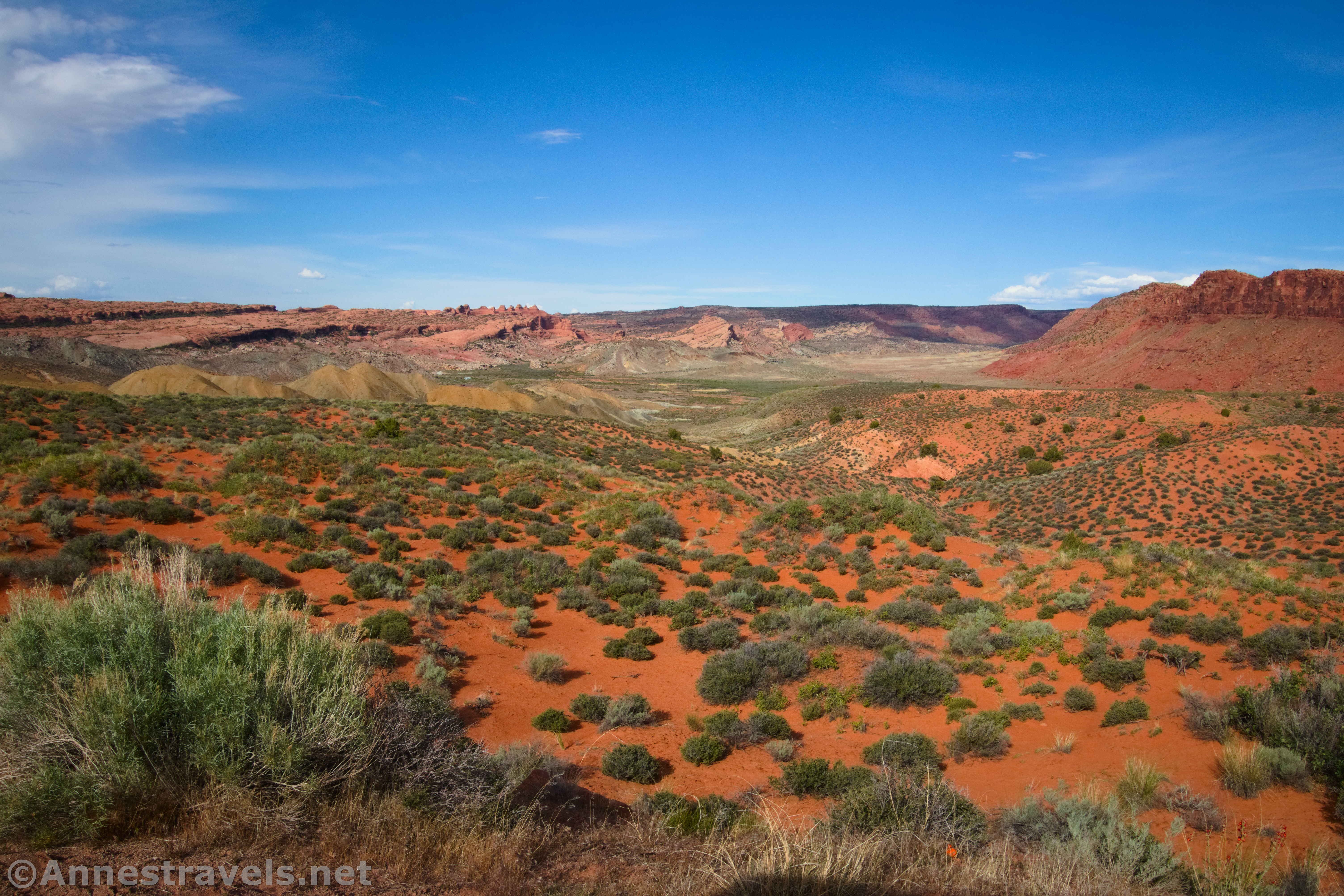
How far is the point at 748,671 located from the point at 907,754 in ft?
8.74

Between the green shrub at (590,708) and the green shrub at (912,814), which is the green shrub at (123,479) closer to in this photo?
the green shrub at (590,708)

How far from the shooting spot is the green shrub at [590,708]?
8516 mm

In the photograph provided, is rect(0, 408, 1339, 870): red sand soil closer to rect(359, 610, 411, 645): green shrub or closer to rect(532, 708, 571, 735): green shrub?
rect(532, 708, 571, 735): green shrub

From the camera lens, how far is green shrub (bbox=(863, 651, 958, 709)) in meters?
8.98

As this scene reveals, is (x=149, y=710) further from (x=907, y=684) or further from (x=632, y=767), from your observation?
(x=907, y=684)

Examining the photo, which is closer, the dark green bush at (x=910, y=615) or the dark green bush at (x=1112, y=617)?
the dark green bush at (x=1112, y=617)

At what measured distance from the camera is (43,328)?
94.8 meters

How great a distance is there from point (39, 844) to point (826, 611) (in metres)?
10.4

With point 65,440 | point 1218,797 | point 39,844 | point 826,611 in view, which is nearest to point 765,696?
point 826,611

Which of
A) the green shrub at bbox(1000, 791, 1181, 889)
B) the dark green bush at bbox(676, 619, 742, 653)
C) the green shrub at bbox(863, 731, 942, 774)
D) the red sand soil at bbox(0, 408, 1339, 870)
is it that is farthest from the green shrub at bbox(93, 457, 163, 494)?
the green shrub at bbox(1000, 791, 1181, 889)

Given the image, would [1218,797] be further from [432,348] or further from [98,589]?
[432,348]

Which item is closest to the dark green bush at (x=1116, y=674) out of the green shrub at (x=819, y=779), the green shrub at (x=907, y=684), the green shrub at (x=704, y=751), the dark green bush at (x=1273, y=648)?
the dark green bush at (x=1273, y=648)

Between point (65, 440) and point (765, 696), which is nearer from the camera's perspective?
point (765, 696)

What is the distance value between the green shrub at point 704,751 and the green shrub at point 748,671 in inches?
52.2
